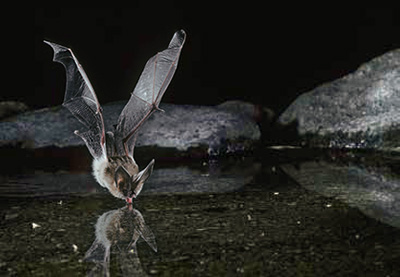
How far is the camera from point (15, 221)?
189cm

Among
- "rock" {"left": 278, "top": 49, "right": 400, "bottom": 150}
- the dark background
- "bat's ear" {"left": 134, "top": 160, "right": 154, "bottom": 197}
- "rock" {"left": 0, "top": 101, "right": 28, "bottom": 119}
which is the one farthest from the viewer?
the dark background

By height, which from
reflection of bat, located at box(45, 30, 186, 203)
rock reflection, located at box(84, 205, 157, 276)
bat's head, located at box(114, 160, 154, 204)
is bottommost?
rock reflection, located at box(84, 205, 157, 276)

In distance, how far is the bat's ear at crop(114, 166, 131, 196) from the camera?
1.93m

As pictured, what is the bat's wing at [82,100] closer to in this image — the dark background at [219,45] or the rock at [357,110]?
the rock at [357,110]

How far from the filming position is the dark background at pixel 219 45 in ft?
15.7

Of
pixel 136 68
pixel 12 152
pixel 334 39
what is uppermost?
pixel 334 39

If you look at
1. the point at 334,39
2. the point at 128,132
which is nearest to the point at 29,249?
the point at 128,132

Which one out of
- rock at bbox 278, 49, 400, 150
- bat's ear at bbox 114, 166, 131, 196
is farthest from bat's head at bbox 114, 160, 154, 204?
rock at bbox 278, 49, 400, 150

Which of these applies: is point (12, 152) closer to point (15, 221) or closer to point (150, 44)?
point (150, 44)

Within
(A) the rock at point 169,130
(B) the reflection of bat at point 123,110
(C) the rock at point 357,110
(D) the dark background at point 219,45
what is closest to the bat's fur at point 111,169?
(B) the reflection of bat at point 123,110

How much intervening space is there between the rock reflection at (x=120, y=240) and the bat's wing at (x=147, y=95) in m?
0.28

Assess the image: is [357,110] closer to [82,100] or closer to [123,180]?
[82,100]

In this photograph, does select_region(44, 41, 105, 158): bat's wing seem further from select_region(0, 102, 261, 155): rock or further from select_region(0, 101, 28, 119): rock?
select_region(0, 101, 28, 119): rock

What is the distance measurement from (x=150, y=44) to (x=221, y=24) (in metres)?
0.64
